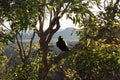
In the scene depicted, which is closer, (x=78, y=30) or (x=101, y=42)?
(x=101, y=42)

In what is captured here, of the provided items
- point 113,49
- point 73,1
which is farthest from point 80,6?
point 113,49

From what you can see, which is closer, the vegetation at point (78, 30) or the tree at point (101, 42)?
the vegetation at point (78, 30)

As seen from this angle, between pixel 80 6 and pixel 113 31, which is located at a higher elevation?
pixel 80 6

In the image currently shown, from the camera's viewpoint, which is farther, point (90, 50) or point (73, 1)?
point (90, 50)

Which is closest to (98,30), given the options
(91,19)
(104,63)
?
(91,19)

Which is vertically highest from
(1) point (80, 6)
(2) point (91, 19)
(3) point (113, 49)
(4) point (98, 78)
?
(1) point (80, 6)

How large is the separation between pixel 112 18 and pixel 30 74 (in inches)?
281

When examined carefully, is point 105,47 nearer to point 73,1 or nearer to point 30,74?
point 73,1

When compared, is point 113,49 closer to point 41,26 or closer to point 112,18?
point 112,18

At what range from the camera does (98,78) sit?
19172 mm

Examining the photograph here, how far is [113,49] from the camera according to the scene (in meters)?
11.4

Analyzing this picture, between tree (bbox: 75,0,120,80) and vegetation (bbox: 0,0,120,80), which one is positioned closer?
vegetation (bbox: 0,0,120,80)

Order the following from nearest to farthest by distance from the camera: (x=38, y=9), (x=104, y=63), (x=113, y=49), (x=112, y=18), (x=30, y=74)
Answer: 1. (x=38, y=9)
2. (x=113, y=49)
3. (x=104, y=63)
4. (x=112, y=18)
5. (x=30, y=74)

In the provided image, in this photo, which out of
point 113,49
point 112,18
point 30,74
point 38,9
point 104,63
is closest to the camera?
point 38,9
